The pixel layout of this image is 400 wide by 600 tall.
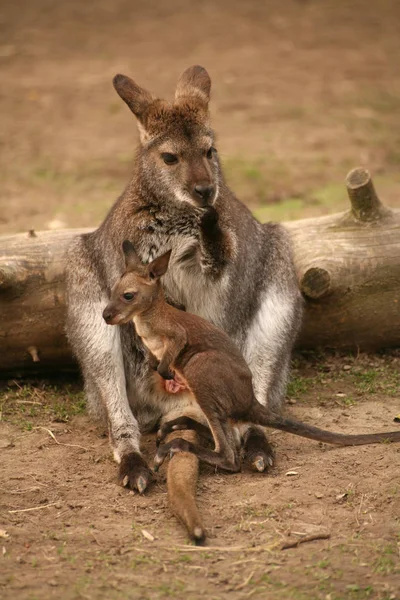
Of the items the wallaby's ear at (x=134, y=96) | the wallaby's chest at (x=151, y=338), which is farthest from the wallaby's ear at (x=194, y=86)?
the wallaby's chest at (x=151, y=338)

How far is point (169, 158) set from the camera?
539cm

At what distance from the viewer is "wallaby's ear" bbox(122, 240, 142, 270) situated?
5090 millimetres

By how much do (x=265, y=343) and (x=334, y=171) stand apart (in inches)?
207

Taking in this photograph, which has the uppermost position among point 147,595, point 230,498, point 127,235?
point 127,235

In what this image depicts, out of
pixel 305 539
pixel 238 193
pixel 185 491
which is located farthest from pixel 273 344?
pixel 238 193

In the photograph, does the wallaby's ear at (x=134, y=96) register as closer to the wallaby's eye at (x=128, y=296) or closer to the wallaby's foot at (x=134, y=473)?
the wallaby's eye at (x=128, y=296)

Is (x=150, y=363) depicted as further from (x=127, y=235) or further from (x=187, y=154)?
(x=187, y=154)

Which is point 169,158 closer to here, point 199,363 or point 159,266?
point 159,266

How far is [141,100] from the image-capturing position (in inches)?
218

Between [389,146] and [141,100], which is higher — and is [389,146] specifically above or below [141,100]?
below

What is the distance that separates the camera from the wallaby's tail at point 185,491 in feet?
13.8

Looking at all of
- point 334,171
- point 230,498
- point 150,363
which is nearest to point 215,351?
point 150,363

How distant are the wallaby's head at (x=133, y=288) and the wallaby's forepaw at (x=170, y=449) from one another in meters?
0.69

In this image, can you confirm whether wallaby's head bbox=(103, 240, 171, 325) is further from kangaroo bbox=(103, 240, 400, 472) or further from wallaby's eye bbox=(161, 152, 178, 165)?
wallaby's eye bbox=(161, 152, 178, 165)
